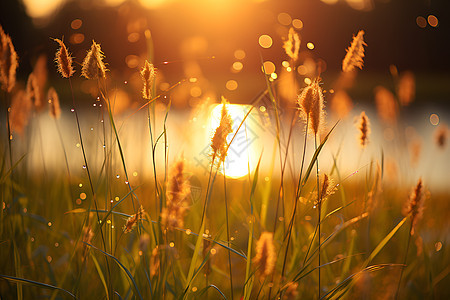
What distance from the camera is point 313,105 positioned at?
1.13m

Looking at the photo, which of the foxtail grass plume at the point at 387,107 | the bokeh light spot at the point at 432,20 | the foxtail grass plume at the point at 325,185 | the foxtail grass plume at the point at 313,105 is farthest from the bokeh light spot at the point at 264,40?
the foxtail grass plume at the point at 387,107

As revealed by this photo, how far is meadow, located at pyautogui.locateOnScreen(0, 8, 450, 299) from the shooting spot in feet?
3.76

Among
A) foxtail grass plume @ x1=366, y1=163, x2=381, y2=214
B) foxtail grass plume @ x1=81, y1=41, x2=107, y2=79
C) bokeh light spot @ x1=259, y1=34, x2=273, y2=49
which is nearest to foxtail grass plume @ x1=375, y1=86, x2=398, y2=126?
bokeh light spot @ x1=259, y1=34, x2=273, y2=49

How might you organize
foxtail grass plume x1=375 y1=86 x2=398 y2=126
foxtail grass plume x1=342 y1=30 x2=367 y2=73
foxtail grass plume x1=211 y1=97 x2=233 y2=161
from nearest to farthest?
foxtail grass plume x1=211 y1=97 x2=233 y2=161, foxtail grass plume x1=342 y1=30 x2=367 y2=73, foxtail grass plume x1=375 y1=86 x2=398 y2=126

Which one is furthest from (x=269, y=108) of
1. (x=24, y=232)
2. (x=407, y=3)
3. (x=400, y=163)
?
(x=407, y=3)

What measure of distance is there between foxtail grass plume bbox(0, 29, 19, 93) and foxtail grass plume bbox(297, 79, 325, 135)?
2.80ft

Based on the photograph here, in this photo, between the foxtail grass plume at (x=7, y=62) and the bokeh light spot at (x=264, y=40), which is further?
the bokeh light spot at (x=264, y=40)

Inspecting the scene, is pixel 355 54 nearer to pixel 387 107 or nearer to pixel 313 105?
pixel 313 105

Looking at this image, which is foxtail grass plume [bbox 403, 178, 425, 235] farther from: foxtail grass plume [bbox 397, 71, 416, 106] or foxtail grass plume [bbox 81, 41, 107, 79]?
foxtail grass plume [bbox 397, 71, 416, 106]

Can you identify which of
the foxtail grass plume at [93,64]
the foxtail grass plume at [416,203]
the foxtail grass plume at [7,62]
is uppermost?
the foxtail grass plume at [7,62]

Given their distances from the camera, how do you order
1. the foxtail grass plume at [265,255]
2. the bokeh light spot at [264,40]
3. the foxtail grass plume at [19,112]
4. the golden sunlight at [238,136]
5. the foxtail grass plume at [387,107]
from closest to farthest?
1. the foxtail grass plume at [265,255]
2. the golden sunlight at [238,136]
3. the bokeh light spot at [264,40]
4. the foxtail grass plume at [19,112]
5. the foxtail grass plume at [387,107]

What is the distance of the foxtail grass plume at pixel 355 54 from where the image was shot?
131 centimetres

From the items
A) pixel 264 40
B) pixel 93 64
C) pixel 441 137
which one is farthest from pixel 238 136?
pixel 441 137

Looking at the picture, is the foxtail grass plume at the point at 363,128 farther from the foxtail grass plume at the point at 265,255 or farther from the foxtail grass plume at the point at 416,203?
the foxtail grass plume at the point at 265,255
